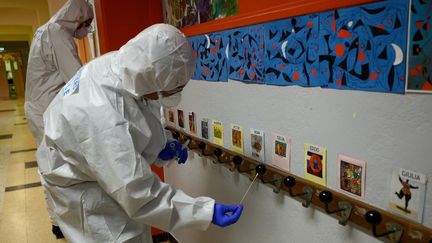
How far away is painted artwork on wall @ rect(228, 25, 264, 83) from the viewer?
1188 millimetres

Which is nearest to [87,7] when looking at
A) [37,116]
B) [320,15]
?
[37,116]

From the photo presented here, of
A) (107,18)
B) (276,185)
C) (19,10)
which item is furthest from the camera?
(19,10)

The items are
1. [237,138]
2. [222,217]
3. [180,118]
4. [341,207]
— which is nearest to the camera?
[341,207]

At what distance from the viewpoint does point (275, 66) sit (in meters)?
1.12

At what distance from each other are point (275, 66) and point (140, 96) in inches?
18.4

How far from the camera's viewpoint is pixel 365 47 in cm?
82

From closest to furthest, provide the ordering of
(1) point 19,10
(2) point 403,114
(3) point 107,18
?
1. (2) point 403,114
2. (3) point 107,18
3. (1) point 19,10

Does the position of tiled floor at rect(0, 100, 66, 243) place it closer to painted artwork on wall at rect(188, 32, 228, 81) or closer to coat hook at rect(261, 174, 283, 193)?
painted artwork on wall at rect(188, 32, 228, 81)

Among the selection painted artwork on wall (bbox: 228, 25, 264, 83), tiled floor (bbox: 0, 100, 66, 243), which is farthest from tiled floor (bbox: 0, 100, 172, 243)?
painted artwork on wall (bbox: 228, 25, 264, 83)

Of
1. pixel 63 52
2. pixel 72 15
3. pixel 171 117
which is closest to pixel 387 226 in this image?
pixel 171 117

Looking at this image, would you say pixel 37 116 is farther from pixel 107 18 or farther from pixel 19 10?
pixel 19 10

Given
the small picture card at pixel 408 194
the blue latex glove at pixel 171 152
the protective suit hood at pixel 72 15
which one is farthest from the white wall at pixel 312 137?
the protective suit hood at pixel 72 15

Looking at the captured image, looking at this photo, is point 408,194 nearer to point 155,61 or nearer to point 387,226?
point 387,226

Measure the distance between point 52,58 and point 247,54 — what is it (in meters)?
1.72
